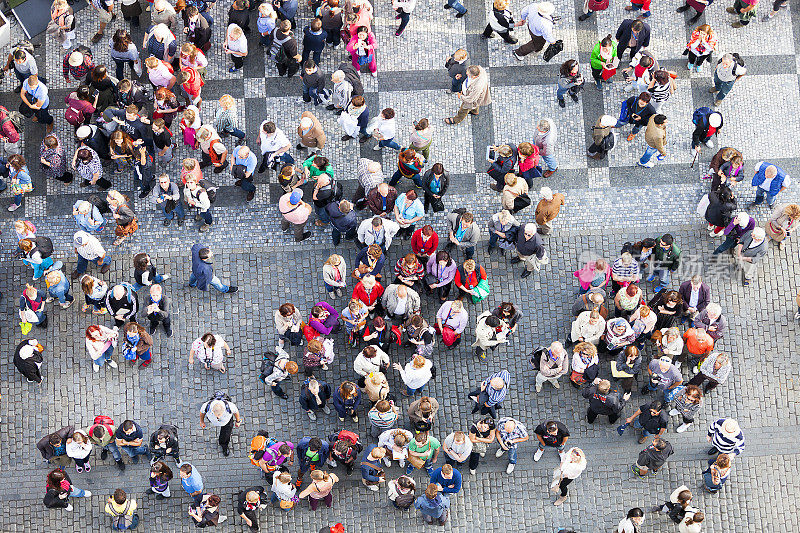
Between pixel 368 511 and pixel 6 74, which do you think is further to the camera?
pixel 6 74

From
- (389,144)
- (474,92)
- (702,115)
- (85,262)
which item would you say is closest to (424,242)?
(389,144)

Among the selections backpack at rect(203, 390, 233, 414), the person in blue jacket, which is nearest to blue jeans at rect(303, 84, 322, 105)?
the person in blue jacket

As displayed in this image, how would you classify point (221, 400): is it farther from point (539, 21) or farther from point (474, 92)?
point (539, 21)

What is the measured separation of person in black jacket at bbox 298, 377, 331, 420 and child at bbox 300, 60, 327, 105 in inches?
218

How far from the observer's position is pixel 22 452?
53.9 feet

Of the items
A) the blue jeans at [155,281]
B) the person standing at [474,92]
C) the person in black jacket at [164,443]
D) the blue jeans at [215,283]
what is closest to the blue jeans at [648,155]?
the person standing at [474,92]

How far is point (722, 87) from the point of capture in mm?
18719

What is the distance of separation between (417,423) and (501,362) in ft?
7.58

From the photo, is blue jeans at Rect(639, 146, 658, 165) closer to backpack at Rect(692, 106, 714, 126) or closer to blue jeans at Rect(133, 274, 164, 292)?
backpack at Rect(692, 106, 714, 126)

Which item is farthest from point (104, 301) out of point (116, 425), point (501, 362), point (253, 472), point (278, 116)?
point (501, 362)

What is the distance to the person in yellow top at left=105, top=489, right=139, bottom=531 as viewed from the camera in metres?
15.0

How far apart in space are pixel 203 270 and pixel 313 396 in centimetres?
280

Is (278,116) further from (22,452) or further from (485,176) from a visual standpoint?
(22,452)

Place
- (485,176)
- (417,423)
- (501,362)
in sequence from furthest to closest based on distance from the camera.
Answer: (485,176), (501,362), (417,423)
